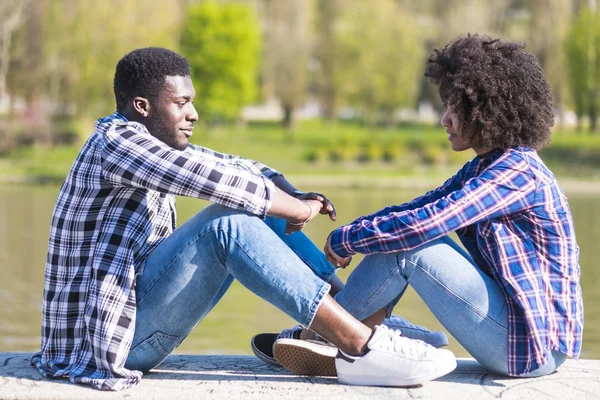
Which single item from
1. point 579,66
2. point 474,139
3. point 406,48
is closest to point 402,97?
point 406,48

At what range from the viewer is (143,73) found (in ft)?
8.87

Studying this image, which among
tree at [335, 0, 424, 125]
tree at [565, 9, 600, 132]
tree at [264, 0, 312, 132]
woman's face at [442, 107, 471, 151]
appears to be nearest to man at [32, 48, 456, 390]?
woman's face at [442, 107, 471, 151]

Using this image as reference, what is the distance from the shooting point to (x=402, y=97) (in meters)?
34.0

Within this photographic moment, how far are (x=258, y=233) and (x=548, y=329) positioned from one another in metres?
0.83

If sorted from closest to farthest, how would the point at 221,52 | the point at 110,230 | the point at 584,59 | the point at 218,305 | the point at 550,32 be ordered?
the point at 110,230 → the point at 218,305 → the point at 584,59 → the point at 550,32 → the point at 221,52

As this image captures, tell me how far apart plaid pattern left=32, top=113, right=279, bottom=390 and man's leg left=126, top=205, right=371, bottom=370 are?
0.05 m

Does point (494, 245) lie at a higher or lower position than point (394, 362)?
higher

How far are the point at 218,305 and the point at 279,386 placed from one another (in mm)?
4854

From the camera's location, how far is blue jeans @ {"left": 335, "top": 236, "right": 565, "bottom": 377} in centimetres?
253

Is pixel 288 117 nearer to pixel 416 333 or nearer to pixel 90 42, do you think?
pixel 90 42

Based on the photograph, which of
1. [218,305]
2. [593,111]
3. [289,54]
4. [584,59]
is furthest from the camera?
[289,54]

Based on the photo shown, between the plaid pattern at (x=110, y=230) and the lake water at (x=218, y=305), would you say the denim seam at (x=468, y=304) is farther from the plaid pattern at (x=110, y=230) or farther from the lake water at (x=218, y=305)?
the lake water at (x=218, y=305)

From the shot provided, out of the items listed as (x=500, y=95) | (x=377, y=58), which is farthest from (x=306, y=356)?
(x=377, y=58)

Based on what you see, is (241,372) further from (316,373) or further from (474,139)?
(474,139)
